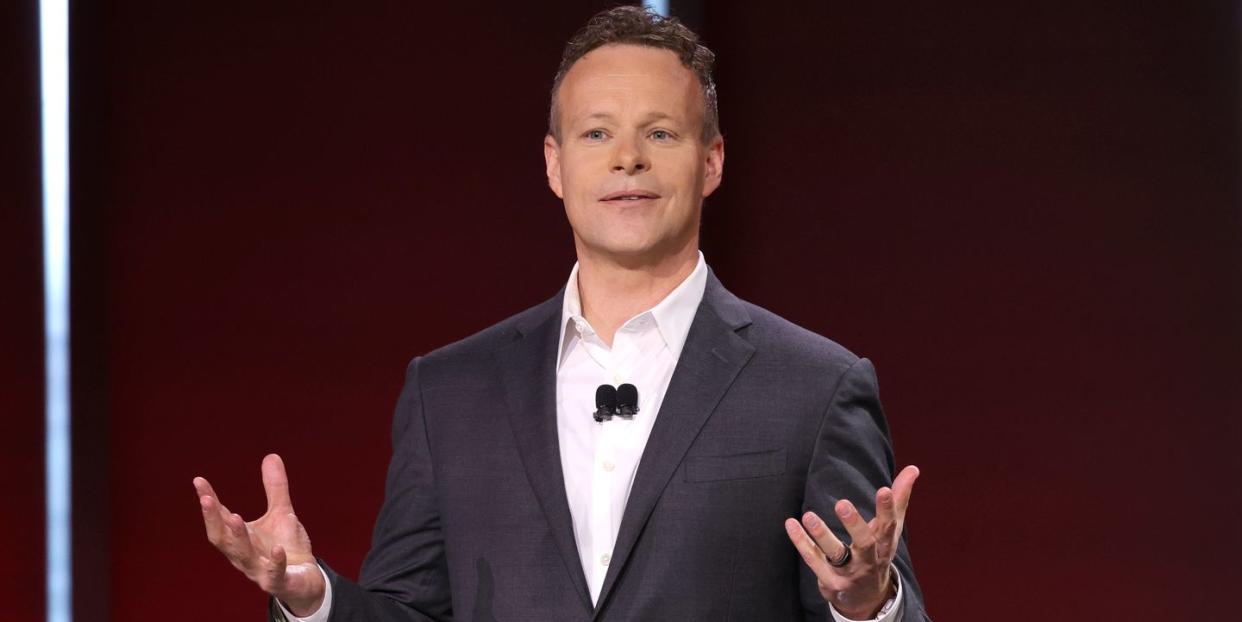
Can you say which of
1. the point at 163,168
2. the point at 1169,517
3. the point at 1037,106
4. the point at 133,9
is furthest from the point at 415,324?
the point at 1169,517

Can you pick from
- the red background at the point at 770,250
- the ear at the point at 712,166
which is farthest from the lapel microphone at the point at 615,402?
the red background at the point at 770,250

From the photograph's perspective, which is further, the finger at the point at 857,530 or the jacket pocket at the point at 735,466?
the jacket pocket at the point at 735,466

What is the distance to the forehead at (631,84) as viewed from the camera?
2117mm

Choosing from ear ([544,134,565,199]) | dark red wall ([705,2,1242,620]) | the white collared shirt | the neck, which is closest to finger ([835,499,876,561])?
the white collared shirt

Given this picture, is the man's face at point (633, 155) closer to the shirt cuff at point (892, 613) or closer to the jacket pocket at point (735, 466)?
the jacket pocket at point (735, 466)

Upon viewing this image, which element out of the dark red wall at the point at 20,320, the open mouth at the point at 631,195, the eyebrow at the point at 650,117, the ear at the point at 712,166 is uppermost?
the eyebrow at the point at 650,117

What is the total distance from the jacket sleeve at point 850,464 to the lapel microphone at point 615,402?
249mm

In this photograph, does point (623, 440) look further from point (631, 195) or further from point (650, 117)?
point (650, 117)

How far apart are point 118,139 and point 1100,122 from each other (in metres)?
2.35

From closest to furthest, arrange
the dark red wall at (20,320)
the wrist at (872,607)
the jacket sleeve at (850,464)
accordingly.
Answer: the wrist at (872,607) < the jacket sleeve at (850,464) < the dark red wall at (20,320)

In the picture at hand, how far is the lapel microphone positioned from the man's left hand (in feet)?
1.18

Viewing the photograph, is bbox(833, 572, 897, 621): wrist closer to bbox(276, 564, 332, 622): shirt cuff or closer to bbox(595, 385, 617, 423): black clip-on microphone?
bbox(595, 385, 617, 423): black clip-on microphone

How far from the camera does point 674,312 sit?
211 cm

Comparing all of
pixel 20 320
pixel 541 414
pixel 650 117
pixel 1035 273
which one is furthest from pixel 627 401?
pixel 20 320
